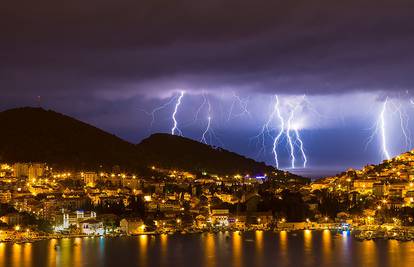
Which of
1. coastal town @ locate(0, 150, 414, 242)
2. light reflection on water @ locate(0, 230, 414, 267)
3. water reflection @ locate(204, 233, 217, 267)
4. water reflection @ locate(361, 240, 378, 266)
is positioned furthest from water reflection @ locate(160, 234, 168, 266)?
water reflection @ locate(361, 240, 378, 266)

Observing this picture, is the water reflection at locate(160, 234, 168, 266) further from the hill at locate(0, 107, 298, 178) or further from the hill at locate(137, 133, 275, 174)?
the hill at locate(137, 133, 275, 174)

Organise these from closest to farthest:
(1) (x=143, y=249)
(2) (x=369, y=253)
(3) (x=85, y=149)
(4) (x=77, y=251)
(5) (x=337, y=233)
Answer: (2) (x=369, y=253) < (4) (x=77, y=251) < (1) (x=143, y=249) < (5) (x=337, y=233) < (3) (x=85, y=149)

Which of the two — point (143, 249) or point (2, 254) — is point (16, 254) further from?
point (143, 249)

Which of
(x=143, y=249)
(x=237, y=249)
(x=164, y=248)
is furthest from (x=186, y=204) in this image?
(x=237, y=249)

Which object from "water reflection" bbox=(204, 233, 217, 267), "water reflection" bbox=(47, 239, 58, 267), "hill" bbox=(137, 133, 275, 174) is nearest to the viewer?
"water reflection" bbox=(47, 239, 58, 267)

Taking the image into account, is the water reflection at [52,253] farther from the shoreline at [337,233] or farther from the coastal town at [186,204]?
the coastal town at [186,204]

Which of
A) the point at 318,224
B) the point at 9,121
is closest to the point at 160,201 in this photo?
the point at 318,224

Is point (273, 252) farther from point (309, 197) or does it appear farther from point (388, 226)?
point (309, 197)
